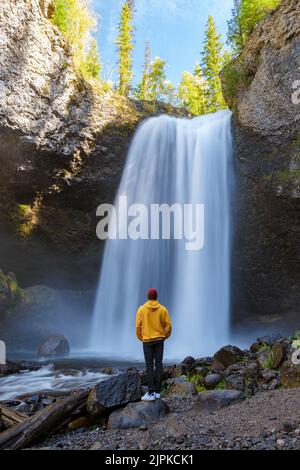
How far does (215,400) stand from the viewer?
6.54 m

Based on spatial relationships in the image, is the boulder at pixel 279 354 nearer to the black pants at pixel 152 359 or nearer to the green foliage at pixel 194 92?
the black pants at pixel 152 359

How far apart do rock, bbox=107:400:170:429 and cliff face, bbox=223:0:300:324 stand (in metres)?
11.6

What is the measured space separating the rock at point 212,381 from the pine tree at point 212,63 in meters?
31.1

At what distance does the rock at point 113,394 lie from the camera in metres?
6.24

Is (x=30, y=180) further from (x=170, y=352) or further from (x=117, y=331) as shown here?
(x=170, y=352)

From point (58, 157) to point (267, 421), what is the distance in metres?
14.4

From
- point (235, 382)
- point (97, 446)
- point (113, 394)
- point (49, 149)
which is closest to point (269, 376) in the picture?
point (235, 382)

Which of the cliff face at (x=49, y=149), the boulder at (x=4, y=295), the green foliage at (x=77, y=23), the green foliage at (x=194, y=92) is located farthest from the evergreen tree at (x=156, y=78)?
the boulder at (x=4, y=295)

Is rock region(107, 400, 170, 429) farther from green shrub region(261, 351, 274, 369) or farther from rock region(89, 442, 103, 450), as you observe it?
green shrub region(261, 351, 274, 369)

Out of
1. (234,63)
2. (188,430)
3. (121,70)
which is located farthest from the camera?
(121,70)

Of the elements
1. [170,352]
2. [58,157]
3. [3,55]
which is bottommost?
[170,352]

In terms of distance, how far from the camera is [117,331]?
18.9 metres

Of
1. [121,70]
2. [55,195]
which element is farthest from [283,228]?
[121,70]

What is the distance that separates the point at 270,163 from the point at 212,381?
10.7 m
